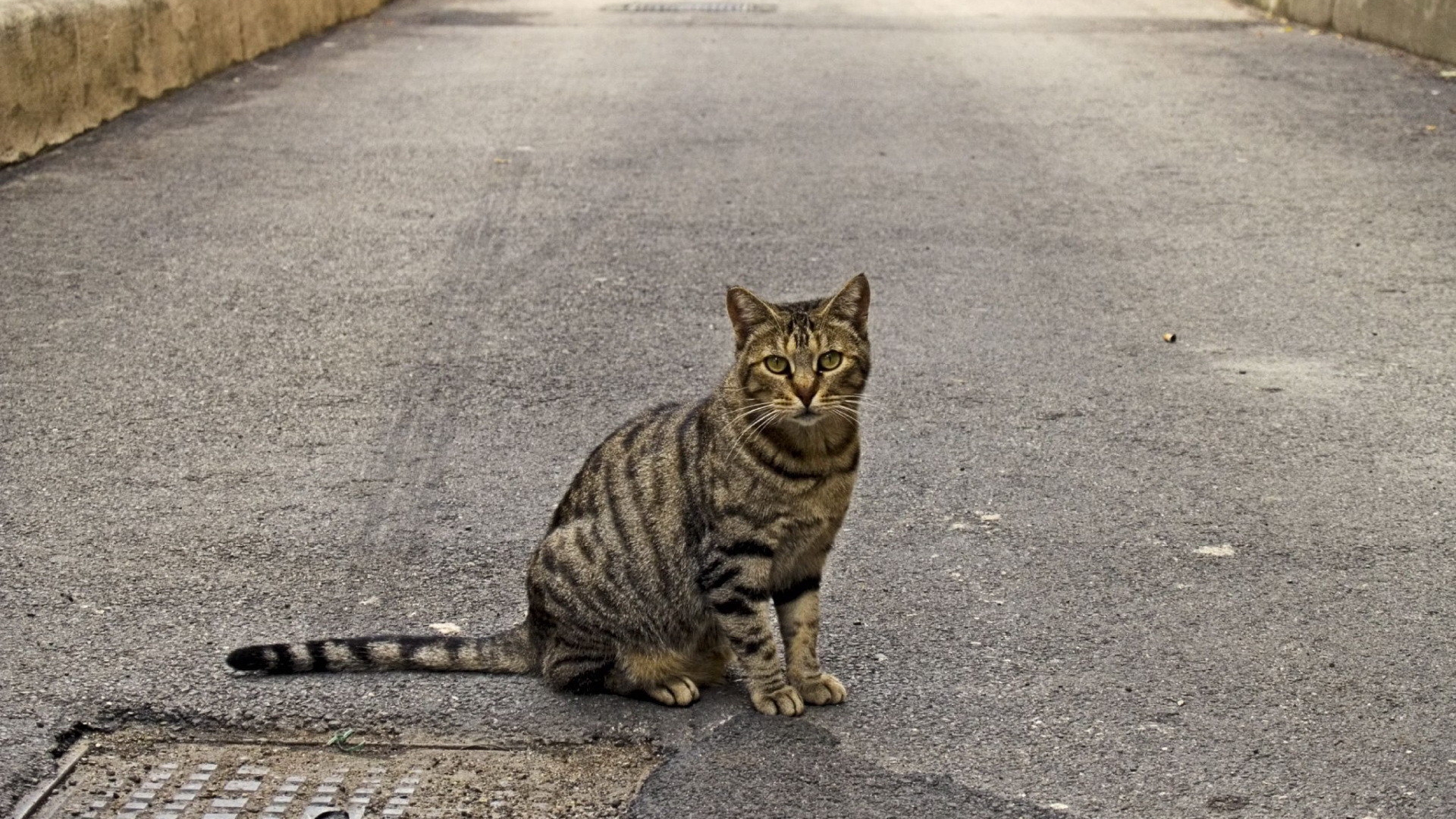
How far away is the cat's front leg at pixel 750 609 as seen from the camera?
4234 mm

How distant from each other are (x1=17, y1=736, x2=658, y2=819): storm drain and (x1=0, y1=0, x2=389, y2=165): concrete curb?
6779mm

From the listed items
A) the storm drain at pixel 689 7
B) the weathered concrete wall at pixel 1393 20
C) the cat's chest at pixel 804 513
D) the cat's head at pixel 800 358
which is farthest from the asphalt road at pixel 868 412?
the storm drain at pixel 689 7

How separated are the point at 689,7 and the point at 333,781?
14.6 metres

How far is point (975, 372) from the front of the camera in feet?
22.8

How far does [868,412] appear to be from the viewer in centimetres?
650

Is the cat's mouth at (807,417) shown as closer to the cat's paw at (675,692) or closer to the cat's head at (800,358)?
the cat's head at (800,358)

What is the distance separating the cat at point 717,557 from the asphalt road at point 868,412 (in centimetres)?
8

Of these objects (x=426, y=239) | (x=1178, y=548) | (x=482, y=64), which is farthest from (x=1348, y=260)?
(x=482, y=64)

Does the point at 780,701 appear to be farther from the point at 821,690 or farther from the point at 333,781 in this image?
the point at 333,781

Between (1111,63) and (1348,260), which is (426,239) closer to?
(1348,260)

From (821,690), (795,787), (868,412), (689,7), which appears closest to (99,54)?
(868,412)

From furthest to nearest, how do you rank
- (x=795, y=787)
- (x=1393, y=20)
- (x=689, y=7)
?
1. (x=689, y=7)
2. (x=1393, y=20)
3. (x=795, y=787)

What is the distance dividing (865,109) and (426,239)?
4338 millimetres

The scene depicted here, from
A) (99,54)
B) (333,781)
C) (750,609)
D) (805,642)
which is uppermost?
(99,54)
